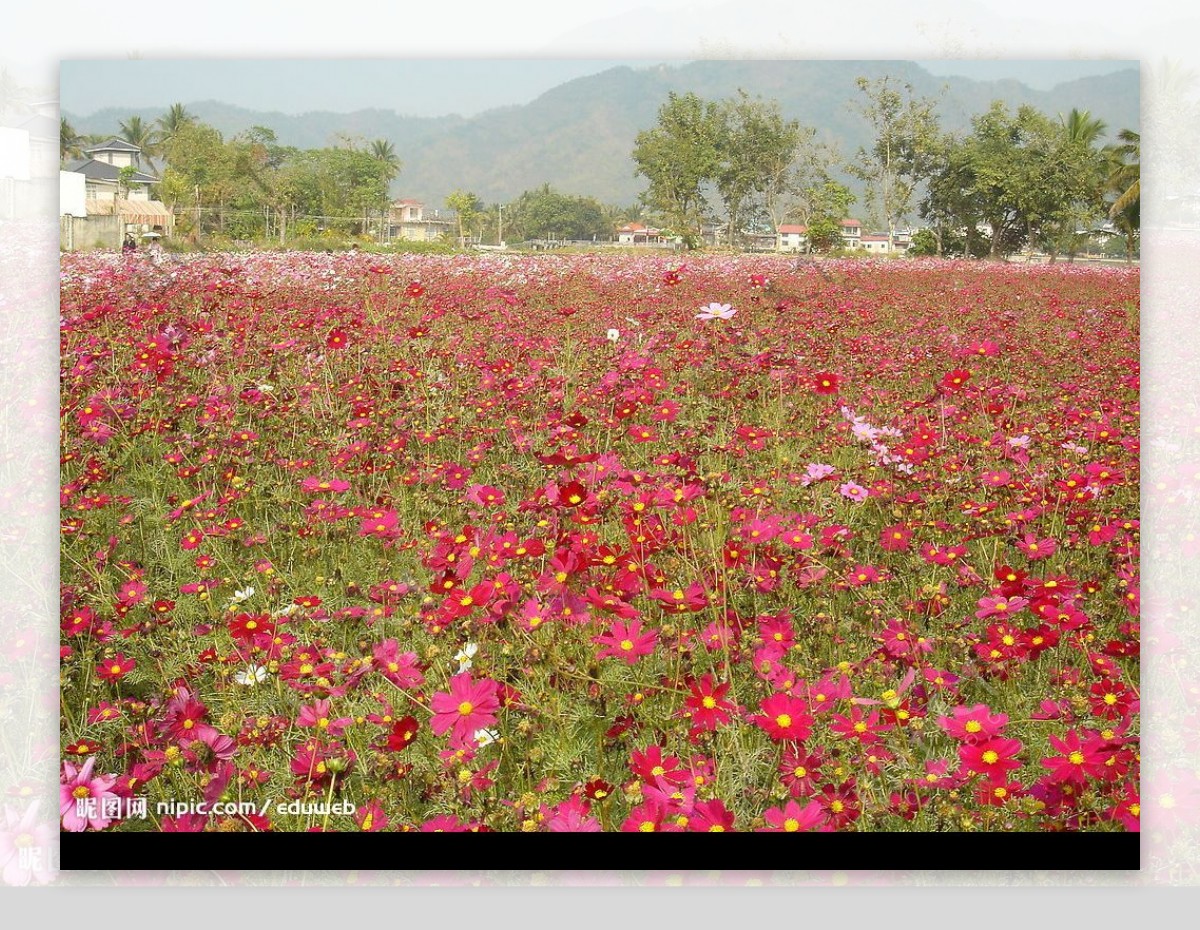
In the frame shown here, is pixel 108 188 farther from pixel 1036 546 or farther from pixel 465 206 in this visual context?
pixel 1036 546

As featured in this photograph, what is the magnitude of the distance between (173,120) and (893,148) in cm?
148

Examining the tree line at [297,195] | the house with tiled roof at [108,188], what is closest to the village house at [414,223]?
the tree line at [297,195]

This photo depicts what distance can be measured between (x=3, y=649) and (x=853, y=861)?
168cm

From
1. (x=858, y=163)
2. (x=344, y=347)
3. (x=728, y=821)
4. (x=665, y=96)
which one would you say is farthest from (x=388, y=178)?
(x=728, y=821)

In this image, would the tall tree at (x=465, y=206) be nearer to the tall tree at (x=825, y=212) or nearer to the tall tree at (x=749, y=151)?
the tall tree at (x=749, y=151)

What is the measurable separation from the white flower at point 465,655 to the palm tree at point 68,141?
1.27 meters

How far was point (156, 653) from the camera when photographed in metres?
1.81

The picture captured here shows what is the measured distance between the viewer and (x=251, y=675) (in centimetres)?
171

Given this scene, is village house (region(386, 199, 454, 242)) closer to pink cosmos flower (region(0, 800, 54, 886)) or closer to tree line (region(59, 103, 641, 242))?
tree line (region(59, 103, 641, 242))

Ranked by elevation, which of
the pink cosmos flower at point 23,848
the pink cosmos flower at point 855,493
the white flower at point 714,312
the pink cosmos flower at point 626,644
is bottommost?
the pink cosmos flower at point 23,848

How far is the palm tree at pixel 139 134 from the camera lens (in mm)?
1937

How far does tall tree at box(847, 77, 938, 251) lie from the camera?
1.98 m

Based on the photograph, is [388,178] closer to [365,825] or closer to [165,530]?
[165,530]

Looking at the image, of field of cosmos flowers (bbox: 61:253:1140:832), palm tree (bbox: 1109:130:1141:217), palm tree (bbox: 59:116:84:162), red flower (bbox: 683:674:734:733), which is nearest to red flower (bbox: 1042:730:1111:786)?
field of cosmos flowers (bbox: 61:253:1140:832)
